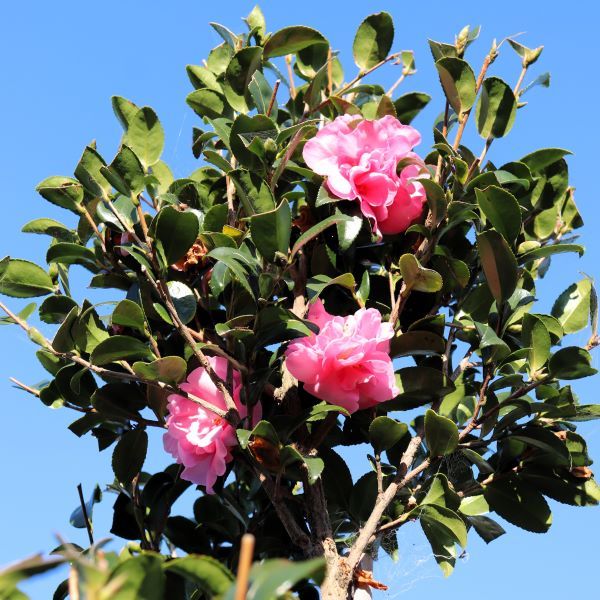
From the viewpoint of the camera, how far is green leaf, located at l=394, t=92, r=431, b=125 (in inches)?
77.9

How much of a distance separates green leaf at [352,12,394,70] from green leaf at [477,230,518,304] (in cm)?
62

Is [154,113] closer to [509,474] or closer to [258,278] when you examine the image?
[258,278]

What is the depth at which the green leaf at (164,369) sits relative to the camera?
1.46m

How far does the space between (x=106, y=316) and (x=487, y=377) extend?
656 mm

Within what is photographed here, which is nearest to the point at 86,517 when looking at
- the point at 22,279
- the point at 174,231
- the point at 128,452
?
the point at 128,452

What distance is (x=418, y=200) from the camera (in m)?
1.67

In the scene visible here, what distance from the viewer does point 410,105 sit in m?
1.99

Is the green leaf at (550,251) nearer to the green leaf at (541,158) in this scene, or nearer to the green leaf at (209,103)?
the green leaf at (541,158)

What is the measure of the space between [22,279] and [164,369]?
414mm

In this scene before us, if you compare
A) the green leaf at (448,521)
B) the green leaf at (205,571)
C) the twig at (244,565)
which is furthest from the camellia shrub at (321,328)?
the twig at (244,565)

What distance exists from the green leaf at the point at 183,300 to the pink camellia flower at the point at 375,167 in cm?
30

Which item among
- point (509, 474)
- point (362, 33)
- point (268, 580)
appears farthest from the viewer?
point (362, 33)

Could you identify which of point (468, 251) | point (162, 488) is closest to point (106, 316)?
point (162, 488)

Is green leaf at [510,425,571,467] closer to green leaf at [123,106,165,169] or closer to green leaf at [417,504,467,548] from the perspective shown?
green leaf at [417,504,467,548]
